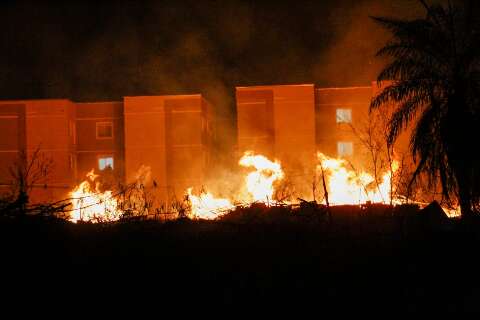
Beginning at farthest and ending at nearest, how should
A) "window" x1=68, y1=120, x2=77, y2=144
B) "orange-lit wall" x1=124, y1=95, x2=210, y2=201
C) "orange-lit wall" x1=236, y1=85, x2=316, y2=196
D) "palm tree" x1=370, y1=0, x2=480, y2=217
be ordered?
"window" x1=68, y1=120, x2=77, y2=144, "orange-lit wall" x1=124, y1=95, x2=210, y2=201, "orange-lit wall" x1=236, y1=85, x2=316, y2=196, "palm tree" x1=370, y1=0, x2=480, y2=217

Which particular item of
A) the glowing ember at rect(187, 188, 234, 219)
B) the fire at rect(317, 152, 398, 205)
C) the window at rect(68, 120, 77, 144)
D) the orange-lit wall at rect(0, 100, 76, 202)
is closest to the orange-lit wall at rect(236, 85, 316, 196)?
the fire at rect(317, 152, 398, 205)

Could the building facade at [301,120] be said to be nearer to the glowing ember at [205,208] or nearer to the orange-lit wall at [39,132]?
the glowing ember at [205,208]

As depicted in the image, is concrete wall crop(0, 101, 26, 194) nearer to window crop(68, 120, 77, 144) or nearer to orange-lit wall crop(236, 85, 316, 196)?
window crop(68, 120, 77, 144)

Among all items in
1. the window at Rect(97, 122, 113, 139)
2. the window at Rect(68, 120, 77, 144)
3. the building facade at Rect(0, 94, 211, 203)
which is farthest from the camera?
the window at Rect(97, 122, 113, 139)

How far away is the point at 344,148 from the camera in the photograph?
111 ft

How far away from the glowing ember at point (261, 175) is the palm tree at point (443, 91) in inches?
591

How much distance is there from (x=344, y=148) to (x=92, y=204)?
964 inches

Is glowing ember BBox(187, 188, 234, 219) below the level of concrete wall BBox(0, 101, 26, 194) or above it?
below

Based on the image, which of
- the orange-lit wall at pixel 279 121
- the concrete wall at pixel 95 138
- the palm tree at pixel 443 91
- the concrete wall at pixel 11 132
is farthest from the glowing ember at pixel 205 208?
the concrete wall at pixel 11 132

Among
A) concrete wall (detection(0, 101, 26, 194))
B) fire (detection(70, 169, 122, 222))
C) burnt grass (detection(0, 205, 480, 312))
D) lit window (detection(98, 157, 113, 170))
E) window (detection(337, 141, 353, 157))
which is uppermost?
concrete wall (detection(0, 101, 26, 194))

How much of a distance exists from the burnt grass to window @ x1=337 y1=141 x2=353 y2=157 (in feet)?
75.9

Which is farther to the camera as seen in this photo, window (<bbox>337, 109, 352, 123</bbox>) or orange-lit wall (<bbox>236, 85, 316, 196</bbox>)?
window (<bbox>337, 109, 352, 123</bbox>)

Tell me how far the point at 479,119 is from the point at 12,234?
35.0 ft

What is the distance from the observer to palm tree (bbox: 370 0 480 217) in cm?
1321
